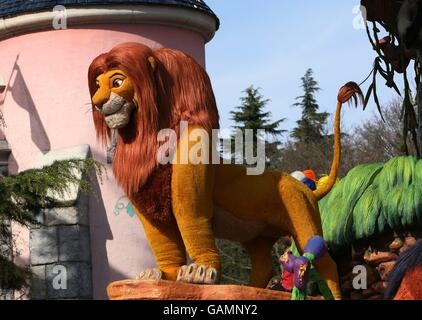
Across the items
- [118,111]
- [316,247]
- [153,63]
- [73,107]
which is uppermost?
[73,107]

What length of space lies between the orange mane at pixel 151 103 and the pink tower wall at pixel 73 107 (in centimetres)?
488

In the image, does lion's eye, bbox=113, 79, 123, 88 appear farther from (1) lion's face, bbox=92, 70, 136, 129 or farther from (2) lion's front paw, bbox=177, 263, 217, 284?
(2) lion's front paw, bbox=177, 263, 217, 284

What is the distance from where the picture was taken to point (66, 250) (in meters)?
9.84

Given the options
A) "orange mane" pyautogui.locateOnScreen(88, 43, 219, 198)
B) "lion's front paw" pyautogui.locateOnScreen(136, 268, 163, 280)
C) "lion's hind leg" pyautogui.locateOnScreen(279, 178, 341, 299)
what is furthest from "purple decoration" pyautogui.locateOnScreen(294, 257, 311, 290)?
"orange mane" pyautogui.locateOnScreen(88, 43, 219, 198)

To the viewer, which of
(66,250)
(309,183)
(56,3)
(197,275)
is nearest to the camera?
(197,275)

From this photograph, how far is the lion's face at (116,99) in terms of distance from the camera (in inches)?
198

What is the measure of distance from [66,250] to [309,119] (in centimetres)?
1767

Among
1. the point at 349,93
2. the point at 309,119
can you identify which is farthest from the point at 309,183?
the point at 309,119

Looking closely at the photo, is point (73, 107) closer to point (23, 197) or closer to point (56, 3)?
point (56, 3)

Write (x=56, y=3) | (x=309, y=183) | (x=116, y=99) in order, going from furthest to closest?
(x=56, y=3) < (x=309, y=183) < (x=116, y=99)

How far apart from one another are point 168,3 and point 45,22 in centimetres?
130

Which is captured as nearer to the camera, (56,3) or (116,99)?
(116,99)

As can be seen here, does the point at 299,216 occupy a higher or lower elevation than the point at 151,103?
lower

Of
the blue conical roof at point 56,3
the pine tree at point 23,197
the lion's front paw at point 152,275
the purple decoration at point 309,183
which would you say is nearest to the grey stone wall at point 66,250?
the blue conical roof at point 56,3
